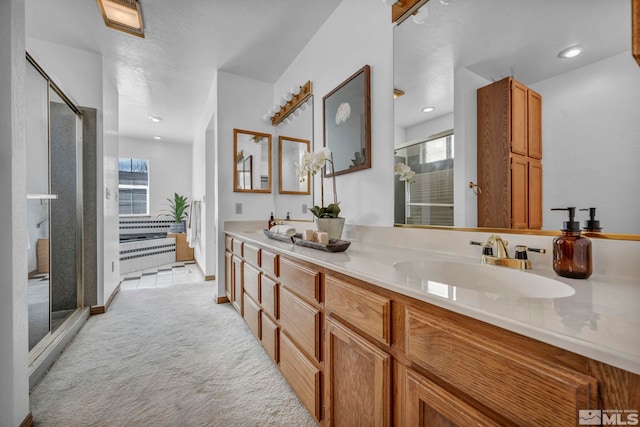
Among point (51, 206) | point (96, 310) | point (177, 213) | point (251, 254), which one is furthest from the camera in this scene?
point (177, 213)

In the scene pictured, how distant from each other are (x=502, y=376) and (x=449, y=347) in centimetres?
11

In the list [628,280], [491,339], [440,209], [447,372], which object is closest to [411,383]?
[447,372]

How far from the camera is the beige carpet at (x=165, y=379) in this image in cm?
130

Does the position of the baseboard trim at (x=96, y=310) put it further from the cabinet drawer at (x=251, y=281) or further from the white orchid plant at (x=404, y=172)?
the white orchid plant at (x=404, y=172)

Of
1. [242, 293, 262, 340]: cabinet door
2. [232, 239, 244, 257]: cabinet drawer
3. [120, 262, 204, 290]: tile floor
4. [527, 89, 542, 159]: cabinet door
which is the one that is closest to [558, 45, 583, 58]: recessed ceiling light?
[527, 89, 542, 159]: cabinet door

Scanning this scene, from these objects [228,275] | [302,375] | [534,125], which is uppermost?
[534,125]

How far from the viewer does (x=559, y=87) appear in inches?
33.4

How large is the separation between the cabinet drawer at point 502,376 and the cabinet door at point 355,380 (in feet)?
0.57

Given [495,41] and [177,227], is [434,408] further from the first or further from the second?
[177,227]

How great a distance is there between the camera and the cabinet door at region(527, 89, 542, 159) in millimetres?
893

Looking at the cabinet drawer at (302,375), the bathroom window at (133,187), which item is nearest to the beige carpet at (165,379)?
the cabinet drawer at (302,375)

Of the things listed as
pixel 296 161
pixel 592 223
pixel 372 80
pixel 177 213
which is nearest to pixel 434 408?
pixel 592 223

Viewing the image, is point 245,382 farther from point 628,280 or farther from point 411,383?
point 628,280

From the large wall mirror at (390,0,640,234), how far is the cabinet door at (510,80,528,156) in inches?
1.2
